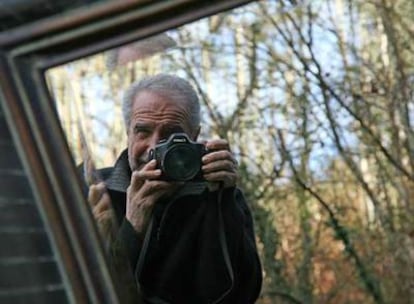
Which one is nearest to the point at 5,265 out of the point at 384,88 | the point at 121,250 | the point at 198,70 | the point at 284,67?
the point at 121,250

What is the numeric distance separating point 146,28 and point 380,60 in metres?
0.88

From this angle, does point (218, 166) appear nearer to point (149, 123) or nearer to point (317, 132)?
point (149, 123)

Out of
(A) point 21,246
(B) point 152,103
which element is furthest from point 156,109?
(A) point 21,246

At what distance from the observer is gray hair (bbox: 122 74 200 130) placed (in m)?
1.11

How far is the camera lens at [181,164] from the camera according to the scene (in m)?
1.10

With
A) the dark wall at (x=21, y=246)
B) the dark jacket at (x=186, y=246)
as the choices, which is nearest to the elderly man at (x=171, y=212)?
the dark jacket at (x=186, y=246)

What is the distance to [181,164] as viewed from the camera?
111cm

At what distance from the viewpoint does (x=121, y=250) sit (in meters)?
1.04

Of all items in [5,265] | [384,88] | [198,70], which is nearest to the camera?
[5,265]

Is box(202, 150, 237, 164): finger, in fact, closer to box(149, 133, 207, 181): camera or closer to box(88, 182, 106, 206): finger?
box(149, 133, 207, 181): camera

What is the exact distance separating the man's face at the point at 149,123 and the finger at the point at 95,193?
0.08 meters

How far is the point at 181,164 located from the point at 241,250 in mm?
150

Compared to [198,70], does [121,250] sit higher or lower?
lower

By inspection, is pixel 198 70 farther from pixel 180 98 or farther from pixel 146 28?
pixel 146 28
